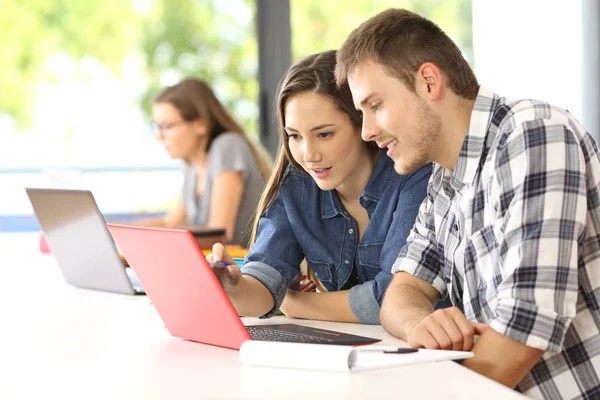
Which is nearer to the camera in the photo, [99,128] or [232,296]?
[232,296]

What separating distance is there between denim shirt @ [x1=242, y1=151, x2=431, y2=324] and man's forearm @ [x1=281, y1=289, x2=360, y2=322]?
1.1 inches

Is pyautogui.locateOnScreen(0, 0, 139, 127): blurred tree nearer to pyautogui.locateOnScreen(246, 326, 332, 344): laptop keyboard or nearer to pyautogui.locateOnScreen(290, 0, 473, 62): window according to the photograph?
pyautogui.locateOnScreen(290, 0, 473, 62): window

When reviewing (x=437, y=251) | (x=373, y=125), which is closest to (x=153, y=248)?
(x=373, y=125)

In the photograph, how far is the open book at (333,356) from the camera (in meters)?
1.14

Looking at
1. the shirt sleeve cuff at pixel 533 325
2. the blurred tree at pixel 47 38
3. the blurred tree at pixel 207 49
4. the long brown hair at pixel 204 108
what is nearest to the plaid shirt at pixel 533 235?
the shirt sleeve cuff at pixel 533 325

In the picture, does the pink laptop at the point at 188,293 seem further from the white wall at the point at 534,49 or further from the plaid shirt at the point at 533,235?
the white wall at the point at 534,49

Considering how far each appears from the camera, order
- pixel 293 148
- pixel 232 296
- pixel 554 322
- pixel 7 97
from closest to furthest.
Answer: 1. pixel 554 322
2. pixel 232 296
3. pixel 293 148
4. pixel 7 97

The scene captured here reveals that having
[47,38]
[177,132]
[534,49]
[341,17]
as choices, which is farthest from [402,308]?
[47,38]

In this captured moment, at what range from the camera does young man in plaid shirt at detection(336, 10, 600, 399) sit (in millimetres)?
1200

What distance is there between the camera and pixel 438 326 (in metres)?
1.29

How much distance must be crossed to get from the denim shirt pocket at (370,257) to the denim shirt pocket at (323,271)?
0.08 metres

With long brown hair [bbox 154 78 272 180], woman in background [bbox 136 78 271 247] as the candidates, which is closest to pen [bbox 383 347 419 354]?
woman in background [bbox 136 78 271 247]

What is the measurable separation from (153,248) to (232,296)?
31cm

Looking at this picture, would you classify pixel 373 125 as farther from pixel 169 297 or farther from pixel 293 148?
pixel 169 297
